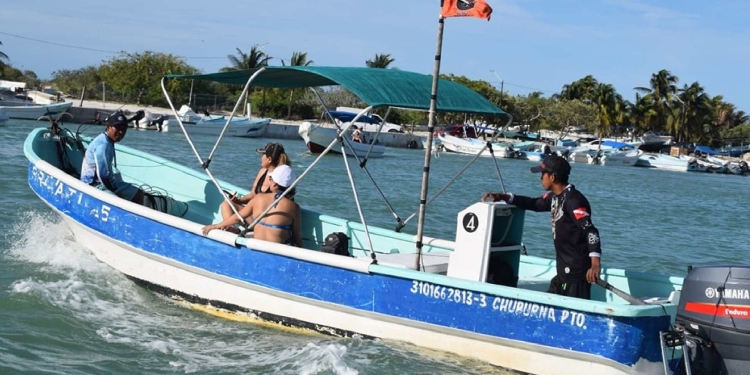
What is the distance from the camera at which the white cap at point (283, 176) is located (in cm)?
795

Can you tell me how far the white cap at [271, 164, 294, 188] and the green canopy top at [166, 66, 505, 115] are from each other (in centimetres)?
88

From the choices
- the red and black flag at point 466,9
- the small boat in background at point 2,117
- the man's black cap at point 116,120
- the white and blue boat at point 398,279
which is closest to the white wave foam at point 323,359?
the white and blue boat at point 398,279

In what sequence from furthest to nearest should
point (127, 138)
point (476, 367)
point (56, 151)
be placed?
point (127, 138) < point (56, 151) < point (476, 367)

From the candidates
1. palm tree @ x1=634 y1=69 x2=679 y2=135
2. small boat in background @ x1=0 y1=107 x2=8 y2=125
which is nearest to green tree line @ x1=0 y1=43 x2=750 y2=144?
palm tree @ x1=634 y1=69 x2=679 y2=135

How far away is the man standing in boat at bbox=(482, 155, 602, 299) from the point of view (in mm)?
6652

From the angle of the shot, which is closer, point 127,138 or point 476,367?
point 476,367

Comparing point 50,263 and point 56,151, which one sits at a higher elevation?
point 56,151

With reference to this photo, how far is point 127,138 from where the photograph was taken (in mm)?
35781

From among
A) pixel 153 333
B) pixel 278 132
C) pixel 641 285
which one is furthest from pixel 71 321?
pixel 278 132

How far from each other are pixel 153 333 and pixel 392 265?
7.14 ft

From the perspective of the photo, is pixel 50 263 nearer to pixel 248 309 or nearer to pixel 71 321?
pixel 71 321

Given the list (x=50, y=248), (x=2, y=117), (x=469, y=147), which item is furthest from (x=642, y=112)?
(x=50, y=248)

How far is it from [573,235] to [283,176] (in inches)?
103

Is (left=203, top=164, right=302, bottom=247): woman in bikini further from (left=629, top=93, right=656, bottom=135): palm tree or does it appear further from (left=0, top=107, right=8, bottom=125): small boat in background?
(left=629, top=93, right=656, bottom=135): palm tree
